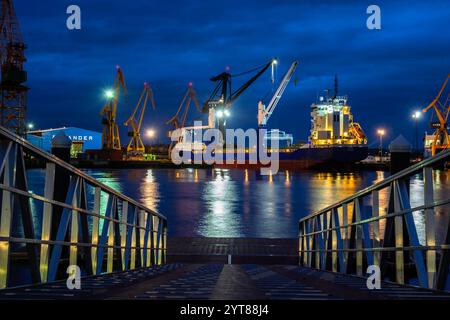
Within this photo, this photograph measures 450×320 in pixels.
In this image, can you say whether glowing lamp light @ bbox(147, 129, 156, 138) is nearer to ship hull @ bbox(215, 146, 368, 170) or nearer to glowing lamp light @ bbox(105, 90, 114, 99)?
glowing lamp light @ bbox(105, 90, 114, 99)

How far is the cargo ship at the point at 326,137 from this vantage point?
72.6m

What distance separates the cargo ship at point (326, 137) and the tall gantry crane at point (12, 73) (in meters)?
36.8

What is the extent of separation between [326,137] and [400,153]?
72205 millimetres

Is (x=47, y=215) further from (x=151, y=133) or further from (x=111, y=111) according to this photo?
(x=151, y=133)

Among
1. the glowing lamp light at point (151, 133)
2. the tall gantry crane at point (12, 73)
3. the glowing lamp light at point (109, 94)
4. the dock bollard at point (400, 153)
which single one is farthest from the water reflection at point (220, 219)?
the glowing lamp light at point (151, 133)

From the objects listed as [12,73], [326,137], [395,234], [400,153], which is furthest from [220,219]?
[326,137]

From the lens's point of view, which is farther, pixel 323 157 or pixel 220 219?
pixel 323 157

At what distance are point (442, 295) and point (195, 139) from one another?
101018mm

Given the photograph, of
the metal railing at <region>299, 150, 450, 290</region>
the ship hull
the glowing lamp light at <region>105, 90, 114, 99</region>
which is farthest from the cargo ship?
the metal railing at <region>299, 150, 450, 290</region>

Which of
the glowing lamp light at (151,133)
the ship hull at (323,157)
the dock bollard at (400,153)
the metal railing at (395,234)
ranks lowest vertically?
the metal railing at (395,234)

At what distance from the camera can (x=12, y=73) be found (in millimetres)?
57031

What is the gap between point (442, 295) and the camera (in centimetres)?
265

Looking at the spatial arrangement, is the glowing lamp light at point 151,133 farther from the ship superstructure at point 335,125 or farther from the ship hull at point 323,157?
the ship superstructure at point 335,125

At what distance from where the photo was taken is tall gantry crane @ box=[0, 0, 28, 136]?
57969 mm
